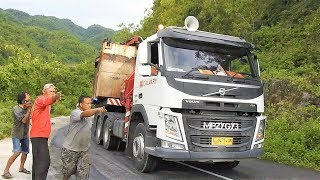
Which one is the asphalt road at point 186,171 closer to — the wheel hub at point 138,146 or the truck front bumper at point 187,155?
the wheel hub at point 138,146

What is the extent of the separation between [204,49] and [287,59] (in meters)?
11.9

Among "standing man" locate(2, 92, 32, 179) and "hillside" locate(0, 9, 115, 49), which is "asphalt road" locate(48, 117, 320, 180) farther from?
"hillside" locate(0, 9, 115, 49)

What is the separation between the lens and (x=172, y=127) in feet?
23.4

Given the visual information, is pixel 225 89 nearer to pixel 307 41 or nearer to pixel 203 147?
pixel 203 147

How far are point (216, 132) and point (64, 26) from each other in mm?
170661

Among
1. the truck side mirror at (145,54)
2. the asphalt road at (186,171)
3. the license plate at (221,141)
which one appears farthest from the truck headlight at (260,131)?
the truck side mirror at (145,54)

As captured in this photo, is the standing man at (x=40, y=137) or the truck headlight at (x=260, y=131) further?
the truck headlight at (x=260, y=131)

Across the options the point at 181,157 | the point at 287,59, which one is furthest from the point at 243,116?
the point at 287,59

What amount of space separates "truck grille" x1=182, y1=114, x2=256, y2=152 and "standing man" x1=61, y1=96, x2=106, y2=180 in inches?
77.7

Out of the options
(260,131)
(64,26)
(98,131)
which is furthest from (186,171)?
(64,26)

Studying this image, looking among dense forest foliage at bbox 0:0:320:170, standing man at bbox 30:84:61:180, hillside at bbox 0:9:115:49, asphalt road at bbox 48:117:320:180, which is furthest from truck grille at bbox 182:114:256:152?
hillside at bbox 0:9:115:49

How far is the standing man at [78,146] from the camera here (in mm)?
5844

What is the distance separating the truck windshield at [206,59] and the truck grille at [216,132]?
0.89 metres

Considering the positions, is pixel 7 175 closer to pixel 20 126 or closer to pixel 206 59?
pixel 20 126
